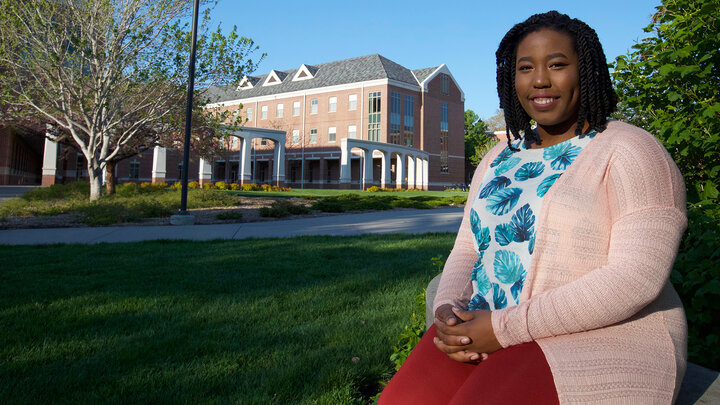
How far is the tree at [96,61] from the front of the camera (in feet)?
45.8

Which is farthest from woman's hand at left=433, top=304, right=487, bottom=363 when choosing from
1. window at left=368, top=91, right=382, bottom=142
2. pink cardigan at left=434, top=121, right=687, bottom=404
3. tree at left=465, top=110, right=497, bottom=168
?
tree at left=465, top=110, right=497, bottom=168

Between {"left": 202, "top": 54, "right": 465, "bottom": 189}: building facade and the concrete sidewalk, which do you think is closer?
the concrete sidewalk

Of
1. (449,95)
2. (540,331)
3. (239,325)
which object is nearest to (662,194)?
(540,331)

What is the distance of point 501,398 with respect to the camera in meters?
1.32

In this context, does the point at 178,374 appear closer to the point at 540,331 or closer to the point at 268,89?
the point at 540,331

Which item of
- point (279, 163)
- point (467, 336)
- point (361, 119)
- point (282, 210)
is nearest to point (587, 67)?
point (467, 336)

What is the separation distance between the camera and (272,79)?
6044 centimetres

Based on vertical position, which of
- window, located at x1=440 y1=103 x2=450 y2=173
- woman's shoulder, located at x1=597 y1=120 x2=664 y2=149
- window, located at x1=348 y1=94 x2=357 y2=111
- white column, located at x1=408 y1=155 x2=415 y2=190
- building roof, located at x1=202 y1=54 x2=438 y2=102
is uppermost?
building roof, located at x1=202 y1=54 x2=438 y2=102

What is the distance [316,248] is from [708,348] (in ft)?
18.7

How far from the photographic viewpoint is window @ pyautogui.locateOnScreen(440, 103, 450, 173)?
5869cm

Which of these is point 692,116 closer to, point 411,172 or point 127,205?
point 127,205

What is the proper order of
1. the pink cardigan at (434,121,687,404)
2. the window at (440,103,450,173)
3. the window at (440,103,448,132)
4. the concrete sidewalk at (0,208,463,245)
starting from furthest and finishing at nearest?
the window at (440,103,450,173) → the window at (440,103,448,132) → the concrete sidewalk at (0,208,463,245) → the pink cardigan at (434,121,687,404)

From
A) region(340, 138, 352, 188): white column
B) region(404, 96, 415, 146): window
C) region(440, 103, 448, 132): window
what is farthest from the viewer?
region(440, 103, 448, 132): window

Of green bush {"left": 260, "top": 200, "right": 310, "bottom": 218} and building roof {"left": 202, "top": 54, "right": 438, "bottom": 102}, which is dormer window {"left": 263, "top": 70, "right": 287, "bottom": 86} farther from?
green bush {"left": 260, "top": 200, "right": 310, "bottom": 218}
